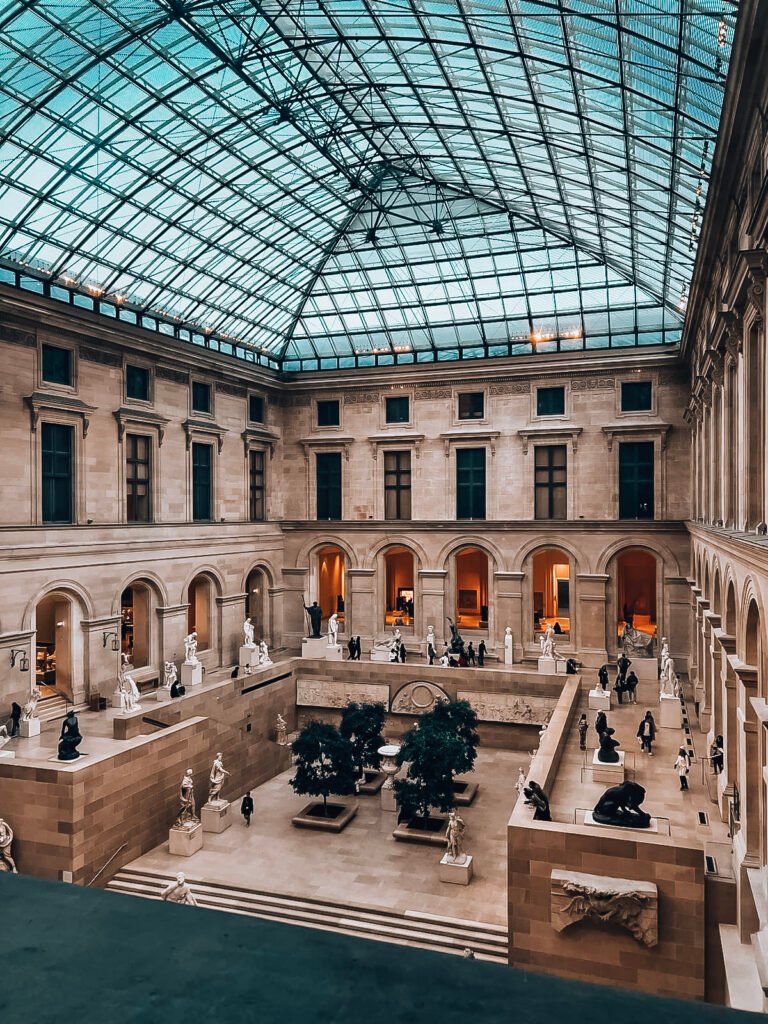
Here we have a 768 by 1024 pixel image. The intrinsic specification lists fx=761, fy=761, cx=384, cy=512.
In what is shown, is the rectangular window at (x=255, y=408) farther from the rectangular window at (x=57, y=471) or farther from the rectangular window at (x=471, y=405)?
the rectangular window at (x=57, y=471)

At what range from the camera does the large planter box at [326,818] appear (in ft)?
78.1

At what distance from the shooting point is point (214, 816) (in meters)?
23.4

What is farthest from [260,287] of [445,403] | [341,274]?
[445,403]

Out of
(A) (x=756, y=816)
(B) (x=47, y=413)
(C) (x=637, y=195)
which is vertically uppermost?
(C) (x=637, y=195)

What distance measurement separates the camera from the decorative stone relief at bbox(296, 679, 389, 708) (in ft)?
110

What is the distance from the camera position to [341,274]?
3900cm

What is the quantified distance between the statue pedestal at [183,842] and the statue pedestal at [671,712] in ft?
51.7

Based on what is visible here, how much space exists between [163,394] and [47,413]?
649cm

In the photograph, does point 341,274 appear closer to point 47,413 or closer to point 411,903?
point 47,413

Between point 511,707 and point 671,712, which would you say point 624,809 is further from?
point 511,707

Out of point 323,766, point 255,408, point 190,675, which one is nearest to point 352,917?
point 323,766

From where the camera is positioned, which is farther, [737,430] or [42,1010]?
[737,430]

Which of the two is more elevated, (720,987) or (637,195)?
(637,195)

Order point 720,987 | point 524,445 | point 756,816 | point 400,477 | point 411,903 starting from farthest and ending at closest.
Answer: point 400,477 → point 524,445 → point 411,903 → point 720,987 → point 756,816
